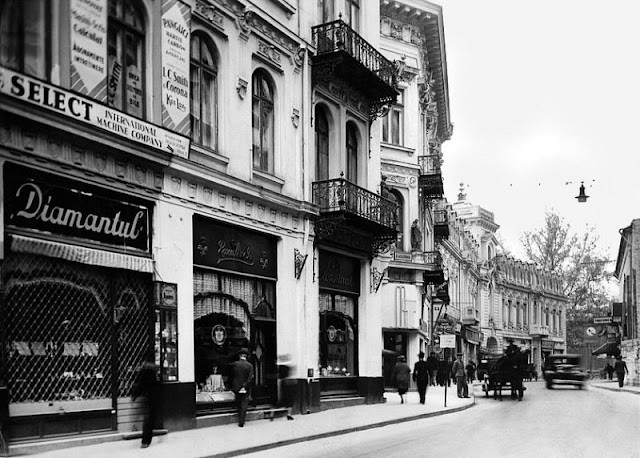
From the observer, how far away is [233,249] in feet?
61.1

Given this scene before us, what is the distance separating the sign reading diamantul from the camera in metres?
13.6

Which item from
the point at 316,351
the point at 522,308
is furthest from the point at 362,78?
the point at 522,308

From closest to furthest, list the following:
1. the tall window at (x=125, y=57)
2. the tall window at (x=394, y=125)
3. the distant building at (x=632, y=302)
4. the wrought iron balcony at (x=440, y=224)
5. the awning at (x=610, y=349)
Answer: the tall window at (x=125, y=57) → the tall window at (x=394, y=125) → the wrought iron balcony at (x=440, y=224) → the distant building at (x=632, y=302) → the awning at (x=610, y=349)

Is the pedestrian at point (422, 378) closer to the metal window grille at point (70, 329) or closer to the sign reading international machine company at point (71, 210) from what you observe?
the metal window grille at point (70, 329)

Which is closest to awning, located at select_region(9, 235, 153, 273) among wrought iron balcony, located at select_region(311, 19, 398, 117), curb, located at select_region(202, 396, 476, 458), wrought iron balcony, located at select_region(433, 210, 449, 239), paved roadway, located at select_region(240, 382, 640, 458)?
curb, located at select_region(202, 396, 476, 458)

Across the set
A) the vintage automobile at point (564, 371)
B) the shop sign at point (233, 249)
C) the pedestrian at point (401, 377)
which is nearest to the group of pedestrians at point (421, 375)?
the pedestrian at point (401, 377)

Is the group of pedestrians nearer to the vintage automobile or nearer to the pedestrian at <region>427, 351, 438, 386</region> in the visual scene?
the pedestrian at <region>427, 351, 438, 386</region>

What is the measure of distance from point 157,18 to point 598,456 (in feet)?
34.5

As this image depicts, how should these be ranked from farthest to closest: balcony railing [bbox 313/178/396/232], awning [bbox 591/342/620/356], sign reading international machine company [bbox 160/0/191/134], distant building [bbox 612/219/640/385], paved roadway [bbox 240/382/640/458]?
awning [bbox 591/342/620/356] < distant building [bbox 612/219/640/385] < balcony railing [bbox 313/178/396/232] < sign reading international machine company [bbox 160/0/191/134] < paved roadway [bbox 240/382/640/458]

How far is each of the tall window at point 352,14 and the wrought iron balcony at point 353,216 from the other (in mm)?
5004

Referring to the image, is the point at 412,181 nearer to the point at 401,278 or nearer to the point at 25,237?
the point at 401,278

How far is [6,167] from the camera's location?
1241cm

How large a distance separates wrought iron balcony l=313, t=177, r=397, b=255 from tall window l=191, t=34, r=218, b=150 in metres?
4.86

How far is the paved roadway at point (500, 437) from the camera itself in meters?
13.0
